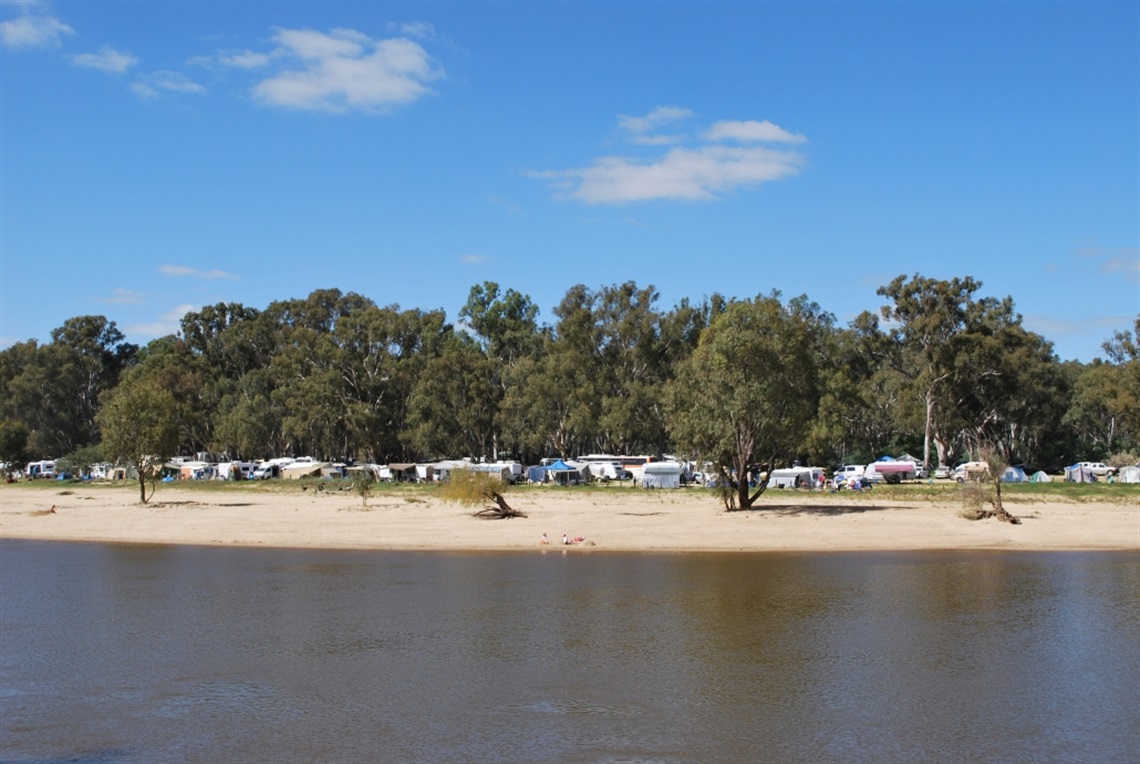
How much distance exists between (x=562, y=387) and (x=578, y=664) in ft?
224

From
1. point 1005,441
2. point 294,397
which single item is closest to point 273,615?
point 294,397

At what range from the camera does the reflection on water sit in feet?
56.0

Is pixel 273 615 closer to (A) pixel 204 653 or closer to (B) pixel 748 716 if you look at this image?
(A) pixel 204 653

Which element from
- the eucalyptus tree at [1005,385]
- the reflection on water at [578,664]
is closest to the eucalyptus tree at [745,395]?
the reflection on water at [578,664]

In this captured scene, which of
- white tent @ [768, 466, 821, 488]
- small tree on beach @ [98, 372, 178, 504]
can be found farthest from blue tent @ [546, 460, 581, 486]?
small tree on beach @ [98, 372, 178, 504]

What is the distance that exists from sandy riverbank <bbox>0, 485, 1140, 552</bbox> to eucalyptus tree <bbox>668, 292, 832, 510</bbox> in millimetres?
3273

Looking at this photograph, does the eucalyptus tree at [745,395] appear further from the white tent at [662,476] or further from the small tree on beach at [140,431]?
the small tree on beach at [140,431]

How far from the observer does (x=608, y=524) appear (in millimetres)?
49438

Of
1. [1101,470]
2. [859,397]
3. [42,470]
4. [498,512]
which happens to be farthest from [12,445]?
[1101,470]

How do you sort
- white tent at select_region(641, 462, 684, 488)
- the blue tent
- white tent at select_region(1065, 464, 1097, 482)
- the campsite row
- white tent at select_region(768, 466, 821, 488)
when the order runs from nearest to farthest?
1. white tent at select_region(768, 466, 821, 488)
2. the campsite row
3. white tent at select_region(641, 462, 684, 488)
4. the blue tent
5. white tent at select_region(1065, 464, 1097, 482)

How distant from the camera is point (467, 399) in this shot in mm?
97875

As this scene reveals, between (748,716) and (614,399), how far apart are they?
70.6 metres

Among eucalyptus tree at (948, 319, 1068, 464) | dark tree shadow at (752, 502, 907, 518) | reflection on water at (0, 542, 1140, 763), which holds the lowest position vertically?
reflection on water at (0, 542, 1140, 763)

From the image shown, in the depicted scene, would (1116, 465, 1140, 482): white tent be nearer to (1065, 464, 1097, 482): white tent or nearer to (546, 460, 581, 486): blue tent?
(1065, 464, 1097, 482): white tent
